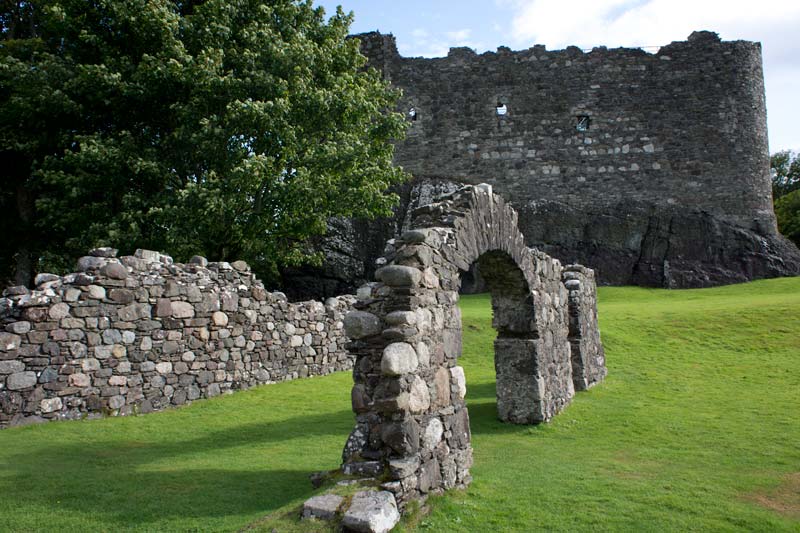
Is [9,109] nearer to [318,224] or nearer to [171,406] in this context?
[318,224]

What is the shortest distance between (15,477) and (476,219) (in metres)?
5.86

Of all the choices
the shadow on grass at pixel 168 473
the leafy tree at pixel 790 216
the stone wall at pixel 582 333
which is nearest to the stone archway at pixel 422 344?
the shadow on grass at pixel 168 473

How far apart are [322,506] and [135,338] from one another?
685 centimetres

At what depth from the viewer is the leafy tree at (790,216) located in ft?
126

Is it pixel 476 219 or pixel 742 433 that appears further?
pixel 742 433

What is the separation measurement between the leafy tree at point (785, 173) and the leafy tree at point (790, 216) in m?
8.41

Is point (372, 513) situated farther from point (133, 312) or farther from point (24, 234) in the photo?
point (24, 234)

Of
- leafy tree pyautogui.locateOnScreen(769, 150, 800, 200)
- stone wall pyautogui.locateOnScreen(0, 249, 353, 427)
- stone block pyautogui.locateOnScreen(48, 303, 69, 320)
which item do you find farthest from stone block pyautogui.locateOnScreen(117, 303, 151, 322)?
leafy tree pyautogui.locateOnScreen(769, 150, 800, 200)

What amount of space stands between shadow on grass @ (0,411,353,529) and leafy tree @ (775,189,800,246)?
39.0m

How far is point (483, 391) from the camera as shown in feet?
40.4

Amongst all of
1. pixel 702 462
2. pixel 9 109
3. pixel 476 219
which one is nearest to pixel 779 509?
pixel 702 462

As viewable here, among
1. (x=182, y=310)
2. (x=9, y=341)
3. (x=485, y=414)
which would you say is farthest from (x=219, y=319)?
(x=485, y=414)

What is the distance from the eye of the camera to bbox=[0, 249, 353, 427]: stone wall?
9172 millimetres

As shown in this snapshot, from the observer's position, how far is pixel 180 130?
15469 mm
